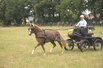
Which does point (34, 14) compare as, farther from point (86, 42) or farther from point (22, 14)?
point (86, 42)

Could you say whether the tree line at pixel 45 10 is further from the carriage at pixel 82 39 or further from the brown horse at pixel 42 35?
the brown horse at pixel 42 35

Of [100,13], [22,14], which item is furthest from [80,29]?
[22,14]

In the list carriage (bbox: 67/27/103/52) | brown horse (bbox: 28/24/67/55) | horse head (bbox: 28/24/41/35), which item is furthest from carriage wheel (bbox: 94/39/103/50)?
horse head (bbox: 28/24/41/35)

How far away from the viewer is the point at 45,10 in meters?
85.9

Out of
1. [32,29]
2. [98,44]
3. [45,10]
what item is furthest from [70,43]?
[45,10]

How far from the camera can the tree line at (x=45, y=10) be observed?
71.9m

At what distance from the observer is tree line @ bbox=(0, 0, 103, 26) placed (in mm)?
71938

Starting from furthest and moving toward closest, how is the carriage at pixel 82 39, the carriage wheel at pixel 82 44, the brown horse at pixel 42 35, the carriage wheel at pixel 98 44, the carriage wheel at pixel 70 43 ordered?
the carriage wheel at pixel 98 44, the carriage wheel at pixel 70 43, the carriage at pixel 82 39, the carriage wheel at pixel 82 44, the brown horse at pixel 42 35

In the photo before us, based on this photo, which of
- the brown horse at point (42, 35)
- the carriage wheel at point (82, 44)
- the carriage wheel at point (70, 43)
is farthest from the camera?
the carriage wheel at point (70, 43)

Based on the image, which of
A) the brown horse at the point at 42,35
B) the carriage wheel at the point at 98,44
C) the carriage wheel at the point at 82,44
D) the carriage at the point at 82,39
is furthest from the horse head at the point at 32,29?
the carriage wheel at the point at 98,44

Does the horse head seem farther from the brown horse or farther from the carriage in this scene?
the carriage

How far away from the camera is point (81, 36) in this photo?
54.7 feet

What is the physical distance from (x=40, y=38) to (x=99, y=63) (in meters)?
4.36

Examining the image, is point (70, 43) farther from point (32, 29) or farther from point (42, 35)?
point (32, 29)
